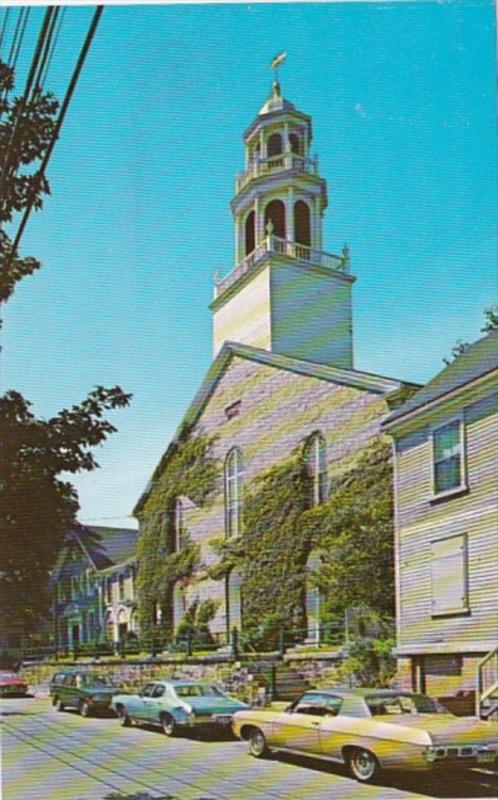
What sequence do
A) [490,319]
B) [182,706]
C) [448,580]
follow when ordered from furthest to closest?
[182,706] < [490,319] < [448,580]

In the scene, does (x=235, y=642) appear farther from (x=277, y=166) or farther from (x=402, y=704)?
(x=277, y=166)

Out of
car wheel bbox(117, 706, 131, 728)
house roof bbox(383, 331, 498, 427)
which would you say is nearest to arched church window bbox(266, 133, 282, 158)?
house roof bbox(383, 331, 498, 427)

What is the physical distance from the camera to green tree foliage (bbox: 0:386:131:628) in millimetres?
4602

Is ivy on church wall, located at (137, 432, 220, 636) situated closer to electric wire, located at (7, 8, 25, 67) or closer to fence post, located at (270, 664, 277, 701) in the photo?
fence post, located at (270, 664, 277, 701)

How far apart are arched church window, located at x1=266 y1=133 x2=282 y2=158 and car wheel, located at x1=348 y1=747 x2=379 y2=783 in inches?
81.6

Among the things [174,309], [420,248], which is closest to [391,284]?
[420,248]

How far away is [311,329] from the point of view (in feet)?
14.8

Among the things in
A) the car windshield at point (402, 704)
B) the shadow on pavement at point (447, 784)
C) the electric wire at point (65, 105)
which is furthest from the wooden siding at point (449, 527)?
the electric wire at point (65, 105)

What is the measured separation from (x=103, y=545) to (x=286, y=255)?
1.25 metres

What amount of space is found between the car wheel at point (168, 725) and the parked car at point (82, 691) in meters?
0.23

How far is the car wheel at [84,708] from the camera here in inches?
182

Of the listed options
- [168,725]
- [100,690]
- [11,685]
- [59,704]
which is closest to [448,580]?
[168,725]

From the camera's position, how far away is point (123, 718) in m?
4.59

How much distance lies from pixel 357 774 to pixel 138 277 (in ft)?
6.17
